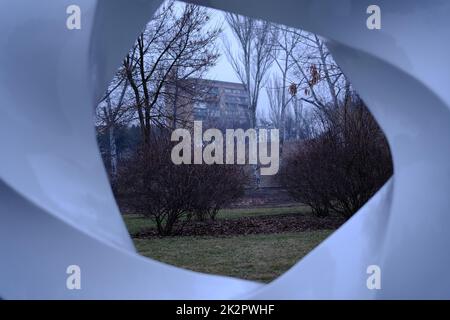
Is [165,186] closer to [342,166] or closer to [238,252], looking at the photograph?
[238,252]

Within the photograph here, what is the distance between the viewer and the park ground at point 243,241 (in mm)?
7148

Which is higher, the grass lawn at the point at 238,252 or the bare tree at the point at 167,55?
the bare tree at the point at 167,55

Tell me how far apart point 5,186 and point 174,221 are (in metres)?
5.73

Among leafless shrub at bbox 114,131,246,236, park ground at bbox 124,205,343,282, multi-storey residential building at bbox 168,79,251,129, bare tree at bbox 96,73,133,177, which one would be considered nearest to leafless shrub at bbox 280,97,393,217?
park ground at bbox 124,205,343,282

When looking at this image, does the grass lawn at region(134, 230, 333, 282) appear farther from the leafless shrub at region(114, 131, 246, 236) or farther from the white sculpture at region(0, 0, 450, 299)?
the white sculpture at region(0, 0, 450, 299)

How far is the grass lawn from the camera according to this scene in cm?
698

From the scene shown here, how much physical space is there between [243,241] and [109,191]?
16.8 feet

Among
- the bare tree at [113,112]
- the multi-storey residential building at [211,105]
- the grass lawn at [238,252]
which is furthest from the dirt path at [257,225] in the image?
the bare tree at [113,112]

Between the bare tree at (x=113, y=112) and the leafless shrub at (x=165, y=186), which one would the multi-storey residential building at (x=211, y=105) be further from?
the leafless shrub at (x=165, y=186)

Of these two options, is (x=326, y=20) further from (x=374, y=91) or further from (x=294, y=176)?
(x=294, y=176)

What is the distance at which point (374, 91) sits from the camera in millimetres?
3736

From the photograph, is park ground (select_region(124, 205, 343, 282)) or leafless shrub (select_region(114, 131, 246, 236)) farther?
leafless shrub (select_region(114, 131, 246, 236))

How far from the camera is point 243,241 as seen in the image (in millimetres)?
8719

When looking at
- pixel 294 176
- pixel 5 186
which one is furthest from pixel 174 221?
pixel 5 186
